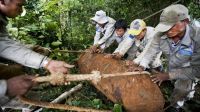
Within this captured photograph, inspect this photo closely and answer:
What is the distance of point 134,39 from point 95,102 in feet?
6.43

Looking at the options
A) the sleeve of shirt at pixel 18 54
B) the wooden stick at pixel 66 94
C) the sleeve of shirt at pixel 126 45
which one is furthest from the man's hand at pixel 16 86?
the sleeve of shirt at pixel 126 45

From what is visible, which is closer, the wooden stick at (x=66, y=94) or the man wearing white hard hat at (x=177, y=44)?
the man wearing white hard hat at (x=177, y=44)

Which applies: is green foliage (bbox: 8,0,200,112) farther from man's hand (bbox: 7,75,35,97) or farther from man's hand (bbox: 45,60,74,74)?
man's hand (bbox: 7,75,35,97)

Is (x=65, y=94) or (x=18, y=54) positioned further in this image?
(x=65, y=94)

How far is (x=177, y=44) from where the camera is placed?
16.2 feet

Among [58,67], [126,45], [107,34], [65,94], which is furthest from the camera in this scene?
[107,34]

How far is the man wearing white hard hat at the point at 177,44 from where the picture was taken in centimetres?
461

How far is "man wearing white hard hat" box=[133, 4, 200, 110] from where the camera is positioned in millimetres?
4613

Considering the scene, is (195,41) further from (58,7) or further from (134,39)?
(58,7)

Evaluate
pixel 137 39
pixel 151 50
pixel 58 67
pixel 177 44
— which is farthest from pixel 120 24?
pixel 58 67

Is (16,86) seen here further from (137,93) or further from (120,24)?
(120,24)

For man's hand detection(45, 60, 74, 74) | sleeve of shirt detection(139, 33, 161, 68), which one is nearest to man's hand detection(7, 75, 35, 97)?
man's hand detection(45, 60, 74, 74)

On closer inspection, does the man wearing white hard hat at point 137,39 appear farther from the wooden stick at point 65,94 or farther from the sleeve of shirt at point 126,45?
the wooden stick at point 65,94

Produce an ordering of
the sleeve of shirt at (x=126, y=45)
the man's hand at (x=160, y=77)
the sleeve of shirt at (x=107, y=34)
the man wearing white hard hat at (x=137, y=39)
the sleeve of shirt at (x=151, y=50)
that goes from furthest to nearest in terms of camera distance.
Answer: the sleeve of shirt at (x=107, y=34) → the sleeve of shirt at (x=126, y=45) → the man wearing white hard hat at (x=137, y=39) → the sleeve of shirt at (x=151, y=50) → the man's hand at (x=160, y=77)
